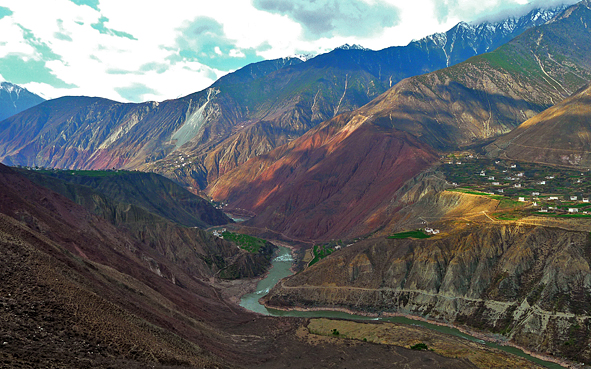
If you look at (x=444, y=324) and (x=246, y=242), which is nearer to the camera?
(x=444, y=324)

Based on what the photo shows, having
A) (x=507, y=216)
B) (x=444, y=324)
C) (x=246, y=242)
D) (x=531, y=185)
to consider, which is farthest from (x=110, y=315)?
(x=531, y=185)

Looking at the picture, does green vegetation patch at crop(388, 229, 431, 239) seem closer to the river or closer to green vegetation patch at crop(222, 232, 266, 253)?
the river

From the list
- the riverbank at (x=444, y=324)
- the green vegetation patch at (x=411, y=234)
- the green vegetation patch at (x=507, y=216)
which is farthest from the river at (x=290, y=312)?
the green vegetation patch at (x=507, y=216)

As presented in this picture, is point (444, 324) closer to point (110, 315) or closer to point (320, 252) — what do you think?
point (320, 252)

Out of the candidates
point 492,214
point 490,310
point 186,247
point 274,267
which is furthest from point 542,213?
point 186,247

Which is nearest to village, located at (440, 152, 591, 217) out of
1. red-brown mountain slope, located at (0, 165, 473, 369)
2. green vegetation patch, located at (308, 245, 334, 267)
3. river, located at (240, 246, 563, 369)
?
river, located at (240, 246, 563, 369)

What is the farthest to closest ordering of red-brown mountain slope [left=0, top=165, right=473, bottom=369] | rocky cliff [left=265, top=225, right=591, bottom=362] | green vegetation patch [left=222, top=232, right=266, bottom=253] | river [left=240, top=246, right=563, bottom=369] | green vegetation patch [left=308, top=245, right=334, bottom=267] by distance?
1. green vegetation patch [left=222, top=232, right=266, bottom=253]
2. green vegetation patch [left=308, top=245, right=334, bottom=267]
3. rocky cliff [left=265, top=225, right=591, bottom=362]
4. river [left=240, top=246, right=563, bottom=369]
5. red-brown mountain slope [left=0, top=165, right=473, bottom=369]

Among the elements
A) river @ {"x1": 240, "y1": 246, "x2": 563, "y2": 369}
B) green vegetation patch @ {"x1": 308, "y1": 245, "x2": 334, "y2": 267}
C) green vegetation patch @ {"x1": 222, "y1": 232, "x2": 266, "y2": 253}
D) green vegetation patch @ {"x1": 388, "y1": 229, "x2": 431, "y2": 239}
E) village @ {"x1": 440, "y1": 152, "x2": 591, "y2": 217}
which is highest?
village @ {"x1": 440, "y1": 152, "x2": 591, "y2": 217}

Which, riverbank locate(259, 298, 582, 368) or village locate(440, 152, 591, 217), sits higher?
village locate(440, 152, 591, 217)

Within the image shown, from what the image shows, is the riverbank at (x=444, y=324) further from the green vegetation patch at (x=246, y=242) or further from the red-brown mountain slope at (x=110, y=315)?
the green vegetation patch at (x=246, y=242)

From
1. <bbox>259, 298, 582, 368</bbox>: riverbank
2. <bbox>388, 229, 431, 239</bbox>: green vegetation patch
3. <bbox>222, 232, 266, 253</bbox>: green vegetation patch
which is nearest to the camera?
<bbox>259, 298, 582, 368</bbox>: riverbank
